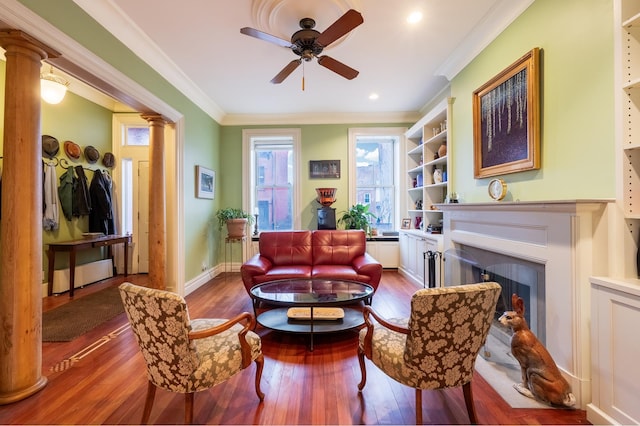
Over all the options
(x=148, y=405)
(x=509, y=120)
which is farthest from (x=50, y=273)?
(x=509, y=120)

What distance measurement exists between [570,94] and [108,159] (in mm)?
6201

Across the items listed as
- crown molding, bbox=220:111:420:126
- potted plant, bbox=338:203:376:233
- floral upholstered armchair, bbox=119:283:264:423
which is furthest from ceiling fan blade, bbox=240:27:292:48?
potted plant, bbox=338:203:376:233

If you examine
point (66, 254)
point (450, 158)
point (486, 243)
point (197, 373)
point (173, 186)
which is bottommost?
point (197, 373)

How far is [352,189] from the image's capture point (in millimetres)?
5492

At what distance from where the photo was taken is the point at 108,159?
16.1 feet

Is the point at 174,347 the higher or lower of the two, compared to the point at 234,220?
lower

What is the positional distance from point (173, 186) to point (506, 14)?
13.7 ft

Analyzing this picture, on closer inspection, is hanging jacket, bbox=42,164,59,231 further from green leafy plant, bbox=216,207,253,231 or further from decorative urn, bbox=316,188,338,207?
decorative urn, bbox=316,188,338,207

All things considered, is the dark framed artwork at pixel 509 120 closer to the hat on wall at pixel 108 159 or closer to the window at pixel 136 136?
the window at pixel 136 136

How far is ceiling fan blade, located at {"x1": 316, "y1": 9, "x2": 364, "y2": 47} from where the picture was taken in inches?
77.4

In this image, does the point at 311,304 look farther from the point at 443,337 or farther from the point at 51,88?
the point at 51,88

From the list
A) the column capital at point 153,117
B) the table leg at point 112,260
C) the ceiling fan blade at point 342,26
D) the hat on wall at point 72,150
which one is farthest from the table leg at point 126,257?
the ceiling fan blade at point 342,26

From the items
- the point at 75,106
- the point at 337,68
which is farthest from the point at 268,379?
the point at 75,106

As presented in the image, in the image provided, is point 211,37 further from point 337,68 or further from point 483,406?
point 483,406
